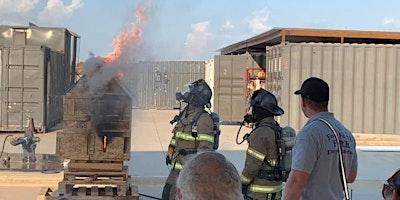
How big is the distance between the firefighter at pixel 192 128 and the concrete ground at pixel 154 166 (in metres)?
1.92

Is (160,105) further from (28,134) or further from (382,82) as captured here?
(28,134)

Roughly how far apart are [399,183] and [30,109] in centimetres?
1536

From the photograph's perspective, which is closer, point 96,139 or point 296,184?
point 296,184

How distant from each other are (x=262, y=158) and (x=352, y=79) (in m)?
12.5

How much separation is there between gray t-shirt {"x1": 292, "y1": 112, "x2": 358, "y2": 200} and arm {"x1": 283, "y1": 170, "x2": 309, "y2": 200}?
0.03 m

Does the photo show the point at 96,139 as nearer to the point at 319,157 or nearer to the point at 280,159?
the point at 280,159

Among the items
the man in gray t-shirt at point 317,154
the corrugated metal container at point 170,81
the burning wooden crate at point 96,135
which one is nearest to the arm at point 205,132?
the burning wooden crate at point 96,135

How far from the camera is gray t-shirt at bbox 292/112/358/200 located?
402cm

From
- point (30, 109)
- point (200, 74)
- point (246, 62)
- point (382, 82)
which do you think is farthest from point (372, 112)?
point (200, 74)

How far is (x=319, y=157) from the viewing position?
4.06 m

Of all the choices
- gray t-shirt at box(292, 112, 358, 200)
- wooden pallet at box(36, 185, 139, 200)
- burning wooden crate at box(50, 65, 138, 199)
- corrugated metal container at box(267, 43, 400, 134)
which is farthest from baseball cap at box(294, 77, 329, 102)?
corrugated metal container at box(267, 43, 400, 134)

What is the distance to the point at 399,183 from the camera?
2.52 m

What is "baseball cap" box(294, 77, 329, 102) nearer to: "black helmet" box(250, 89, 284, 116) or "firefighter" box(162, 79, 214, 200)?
"black helmet" box(250, 89, 284, 116)

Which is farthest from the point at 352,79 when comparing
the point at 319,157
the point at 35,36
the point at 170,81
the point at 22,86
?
the point at 170,81
